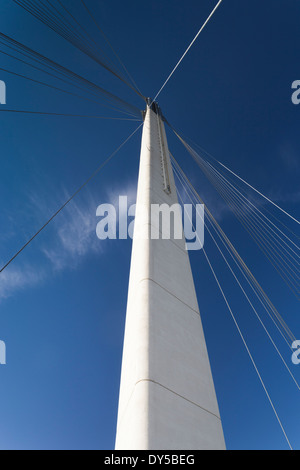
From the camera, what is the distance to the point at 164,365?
2.23 meters

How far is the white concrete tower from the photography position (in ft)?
6.07

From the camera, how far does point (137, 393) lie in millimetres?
1975

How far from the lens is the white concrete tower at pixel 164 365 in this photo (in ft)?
6.07

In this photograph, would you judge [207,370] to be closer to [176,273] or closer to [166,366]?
[166,366]

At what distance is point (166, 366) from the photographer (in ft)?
7.35

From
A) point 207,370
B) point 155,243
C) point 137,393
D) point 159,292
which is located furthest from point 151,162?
point 137,393

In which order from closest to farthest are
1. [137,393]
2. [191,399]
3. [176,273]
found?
[137,393] < [191,399] < [176,273]
